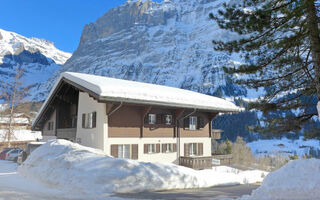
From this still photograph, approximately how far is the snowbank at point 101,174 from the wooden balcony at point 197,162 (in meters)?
6.52

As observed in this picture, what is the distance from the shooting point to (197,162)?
69.4 ft

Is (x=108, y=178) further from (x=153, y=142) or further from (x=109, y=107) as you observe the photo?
(x=153, y=142)

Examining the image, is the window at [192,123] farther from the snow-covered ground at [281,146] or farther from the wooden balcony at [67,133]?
the snow-covered ground at [281,146]

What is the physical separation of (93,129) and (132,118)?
9.57 ft

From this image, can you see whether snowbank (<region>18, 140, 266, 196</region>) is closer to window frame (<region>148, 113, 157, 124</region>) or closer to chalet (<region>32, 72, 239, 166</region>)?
chalet (<region>32, 72, 239, 166</region>)

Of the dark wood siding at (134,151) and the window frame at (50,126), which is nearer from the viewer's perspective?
the dark wood siding at (134,151)

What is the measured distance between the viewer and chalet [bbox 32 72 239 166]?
18.2 metres

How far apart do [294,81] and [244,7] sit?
385 cm

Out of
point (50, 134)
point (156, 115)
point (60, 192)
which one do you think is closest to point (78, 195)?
point (60, 192)

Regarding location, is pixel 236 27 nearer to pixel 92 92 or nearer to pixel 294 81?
pixel 294 81

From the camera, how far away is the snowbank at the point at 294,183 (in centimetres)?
761

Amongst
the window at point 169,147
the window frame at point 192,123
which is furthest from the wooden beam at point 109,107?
the window frame at point 192,123

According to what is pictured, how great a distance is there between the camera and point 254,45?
10.8 m

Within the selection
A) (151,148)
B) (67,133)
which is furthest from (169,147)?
(67,133)
